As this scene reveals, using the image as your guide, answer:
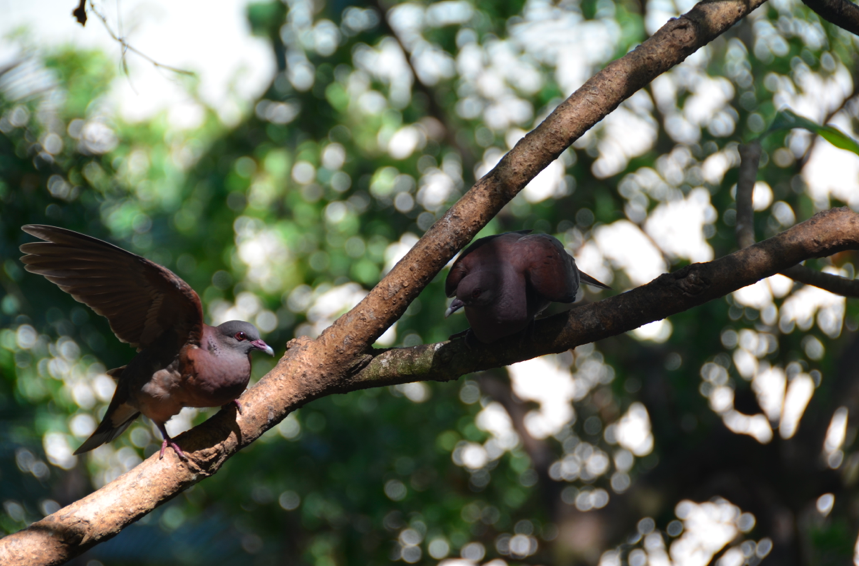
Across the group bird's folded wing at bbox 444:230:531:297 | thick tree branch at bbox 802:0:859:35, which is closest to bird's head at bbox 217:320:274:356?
bird's folded wing at bbox 444:230:531:297

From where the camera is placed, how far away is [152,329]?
8.39 feet

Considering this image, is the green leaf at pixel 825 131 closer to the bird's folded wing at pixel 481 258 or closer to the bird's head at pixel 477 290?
the bird's folded wing at pixel 481 258

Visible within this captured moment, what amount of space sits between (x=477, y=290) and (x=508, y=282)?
Answer: 0.13m

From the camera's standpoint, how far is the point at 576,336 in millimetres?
2172

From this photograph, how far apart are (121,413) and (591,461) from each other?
5560 mm

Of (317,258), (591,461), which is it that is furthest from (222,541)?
(591,461)

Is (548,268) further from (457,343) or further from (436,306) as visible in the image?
(436,306)

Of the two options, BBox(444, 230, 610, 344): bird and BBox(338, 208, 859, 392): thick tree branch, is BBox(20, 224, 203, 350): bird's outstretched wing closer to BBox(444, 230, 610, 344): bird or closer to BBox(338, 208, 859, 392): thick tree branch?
BBox(338, 208, 859, 392): thick tree branch

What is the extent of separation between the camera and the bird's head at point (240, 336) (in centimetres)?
266

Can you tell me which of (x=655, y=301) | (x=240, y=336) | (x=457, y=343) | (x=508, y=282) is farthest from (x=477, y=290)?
(x=240, y=336)

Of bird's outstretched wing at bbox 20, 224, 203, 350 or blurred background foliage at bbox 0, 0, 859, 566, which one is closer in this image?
bird's outstretched wing at bbox 20, 224, 203, 350

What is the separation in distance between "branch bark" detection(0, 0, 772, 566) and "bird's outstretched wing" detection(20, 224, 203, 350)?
18.2 inches

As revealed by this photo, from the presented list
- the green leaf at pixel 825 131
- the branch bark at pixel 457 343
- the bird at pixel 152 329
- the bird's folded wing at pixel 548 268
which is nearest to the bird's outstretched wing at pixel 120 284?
the bird at pixel 152 329

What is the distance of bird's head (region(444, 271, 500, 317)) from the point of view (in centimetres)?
237
